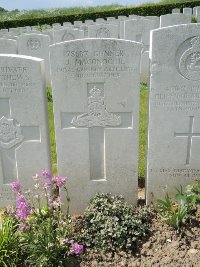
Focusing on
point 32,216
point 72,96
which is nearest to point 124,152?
point 72,96

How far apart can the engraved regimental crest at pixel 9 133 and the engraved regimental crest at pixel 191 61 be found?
6.18 ft

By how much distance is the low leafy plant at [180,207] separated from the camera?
3.47 meters

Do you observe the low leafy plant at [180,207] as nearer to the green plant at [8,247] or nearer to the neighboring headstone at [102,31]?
the green plant at [8,247]

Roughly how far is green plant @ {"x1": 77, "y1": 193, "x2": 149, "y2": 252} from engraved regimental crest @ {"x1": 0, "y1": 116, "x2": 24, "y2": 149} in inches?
43.8

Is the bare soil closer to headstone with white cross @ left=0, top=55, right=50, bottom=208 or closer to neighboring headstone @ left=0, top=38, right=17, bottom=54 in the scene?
headstone with white cross @ left=0, top=55, right=50, bottom=208

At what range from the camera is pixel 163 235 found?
3475 mm

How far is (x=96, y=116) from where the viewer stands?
366 cm

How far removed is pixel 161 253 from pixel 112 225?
544 mm

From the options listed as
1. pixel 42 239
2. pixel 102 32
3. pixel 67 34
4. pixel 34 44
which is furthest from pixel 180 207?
pixel 102 32

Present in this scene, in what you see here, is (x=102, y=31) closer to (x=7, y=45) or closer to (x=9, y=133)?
(x=7, y=45)

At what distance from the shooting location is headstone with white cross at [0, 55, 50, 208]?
138 inches

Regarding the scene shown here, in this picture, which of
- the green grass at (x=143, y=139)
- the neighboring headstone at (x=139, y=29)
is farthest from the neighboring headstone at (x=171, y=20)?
the green grass at (x=143, y=139)

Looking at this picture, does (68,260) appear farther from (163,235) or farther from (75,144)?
(75,144)

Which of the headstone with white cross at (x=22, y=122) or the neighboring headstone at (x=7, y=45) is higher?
the neighboring headstone at (x=7, y=45)
